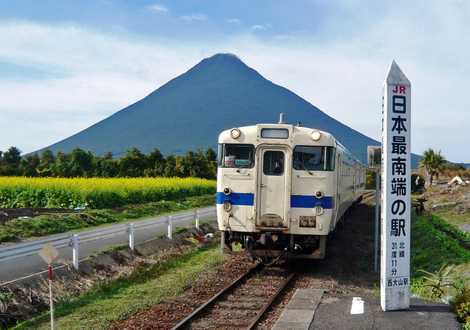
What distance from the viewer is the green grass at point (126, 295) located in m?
9.16

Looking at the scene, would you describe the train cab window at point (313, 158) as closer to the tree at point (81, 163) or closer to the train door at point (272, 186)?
the train door at point (272, 186)

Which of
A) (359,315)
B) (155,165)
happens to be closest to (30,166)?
(155,165)

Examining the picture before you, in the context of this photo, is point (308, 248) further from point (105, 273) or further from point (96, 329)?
point (96, 329)

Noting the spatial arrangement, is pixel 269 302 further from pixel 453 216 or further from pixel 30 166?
pixel 30 166

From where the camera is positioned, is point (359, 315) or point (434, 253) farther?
point (434, 253)

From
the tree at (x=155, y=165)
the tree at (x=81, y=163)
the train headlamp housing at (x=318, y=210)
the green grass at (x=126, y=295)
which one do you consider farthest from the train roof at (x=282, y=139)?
the tree at (x=81, y=163)

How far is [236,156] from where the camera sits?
13023 millimetres

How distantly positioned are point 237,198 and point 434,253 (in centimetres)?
642

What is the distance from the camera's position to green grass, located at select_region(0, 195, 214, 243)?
18.6 m

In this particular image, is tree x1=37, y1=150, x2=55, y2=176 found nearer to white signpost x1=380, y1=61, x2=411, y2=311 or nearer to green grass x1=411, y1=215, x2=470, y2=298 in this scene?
green grass x1=411, y1=215, x2=470, y2=298

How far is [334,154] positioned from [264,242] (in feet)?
8.27

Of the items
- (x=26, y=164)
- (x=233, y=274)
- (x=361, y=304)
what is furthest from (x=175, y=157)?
(x=361, y=304)

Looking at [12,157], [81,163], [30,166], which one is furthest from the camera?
[12,157]

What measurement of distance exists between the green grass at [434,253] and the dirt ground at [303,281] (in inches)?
40.4
